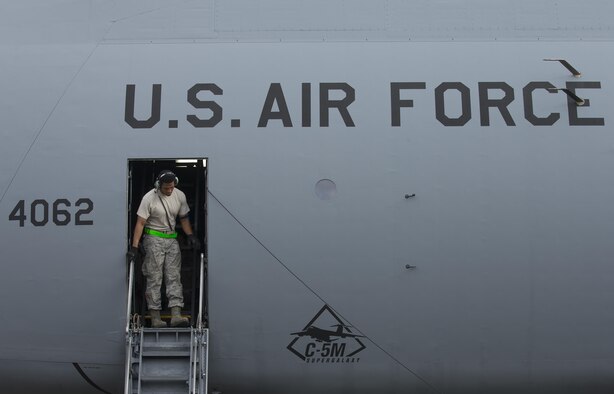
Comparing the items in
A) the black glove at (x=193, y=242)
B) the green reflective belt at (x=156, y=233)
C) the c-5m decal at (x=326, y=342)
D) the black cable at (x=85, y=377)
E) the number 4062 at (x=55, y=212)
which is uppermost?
the number 4062 at (x=55, y=212)

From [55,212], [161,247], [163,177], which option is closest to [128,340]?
[161,247]

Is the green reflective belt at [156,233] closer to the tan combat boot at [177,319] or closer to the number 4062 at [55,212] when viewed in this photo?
the number 4062 at [55,212]

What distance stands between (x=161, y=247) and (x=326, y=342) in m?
1.86

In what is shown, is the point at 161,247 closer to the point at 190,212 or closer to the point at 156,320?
the point at 156,320

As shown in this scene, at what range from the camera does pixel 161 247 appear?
6887 mm

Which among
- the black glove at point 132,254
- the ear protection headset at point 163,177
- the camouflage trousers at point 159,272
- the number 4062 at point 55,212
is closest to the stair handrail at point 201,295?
the camouflage trousers at point 159,272

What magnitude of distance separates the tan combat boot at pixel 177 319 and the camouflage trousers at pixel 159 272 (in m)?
0.05

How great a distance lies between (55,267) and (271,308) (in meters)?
2.09

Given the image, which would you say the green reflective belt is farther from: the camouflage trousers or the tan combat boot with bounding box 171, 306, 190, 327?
the tan combat boot with bounding box 171, 306, 190, 327

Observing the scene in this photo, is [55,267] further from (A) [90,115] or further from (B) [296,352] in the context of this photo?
(B) [296,352]

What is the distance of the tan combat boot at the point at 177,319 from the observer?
6.81 metres

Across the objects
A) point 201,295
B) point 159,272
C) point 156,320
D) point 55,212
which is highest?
point 55,212

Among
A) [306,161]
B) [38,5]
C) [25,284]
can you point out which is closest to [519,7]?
[306,161]

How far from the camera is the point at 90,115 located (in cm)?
680
